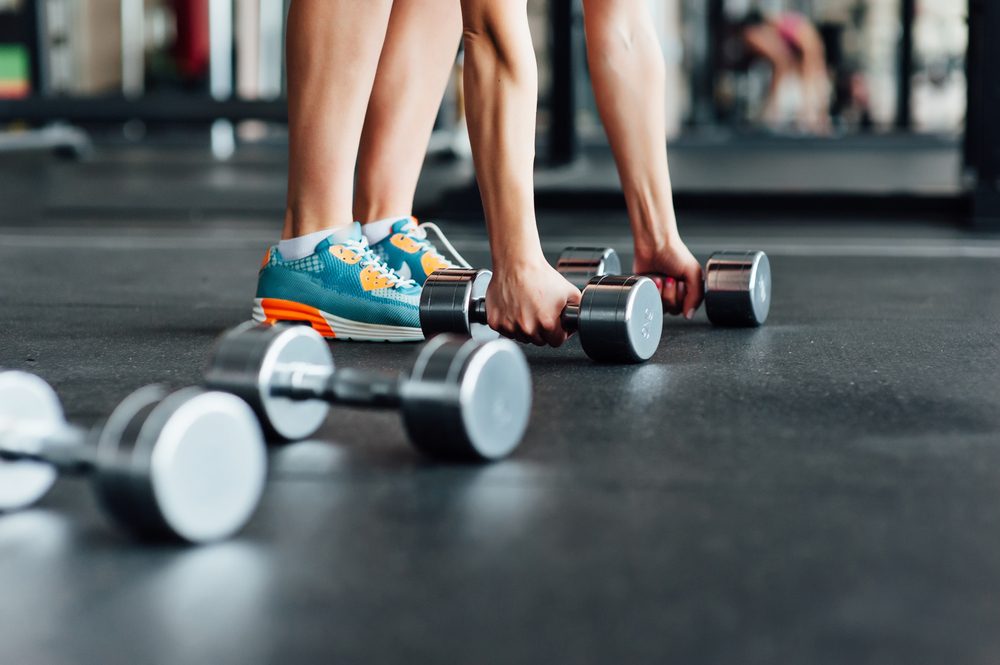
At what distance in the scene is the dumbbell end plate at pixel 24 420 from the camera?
2.51 feet

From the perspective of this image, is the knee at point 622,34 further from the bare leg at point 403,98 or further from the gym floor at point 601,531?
the gym floor at point 601,531

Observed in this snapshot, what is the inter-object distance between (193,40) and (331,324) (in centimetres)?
640

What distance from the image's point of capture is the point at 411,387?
2.71 ft

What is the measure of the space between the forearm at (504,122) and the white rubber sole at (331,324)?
9.4 inches

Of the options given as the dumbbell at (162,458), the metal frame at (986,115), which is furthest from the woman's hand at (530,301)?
the metal frame at (986,115)

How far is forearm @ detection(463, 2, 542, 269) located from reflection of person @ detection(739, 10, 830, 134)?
24.4ft

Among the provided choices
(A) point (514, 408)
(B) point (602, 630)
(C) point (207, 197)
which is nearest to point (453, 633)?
(B) point (602, 630)

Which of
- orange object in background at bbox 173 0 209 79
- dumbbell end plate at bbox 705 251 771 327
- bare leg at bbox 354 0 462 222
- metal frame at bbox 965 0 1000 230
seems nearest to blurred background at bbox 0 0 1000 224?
orange object in background at bbox 173 0 209 79

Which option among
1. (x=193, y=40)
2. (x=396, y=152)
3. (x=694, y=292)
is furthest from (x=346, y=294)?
(x=193, y=40)

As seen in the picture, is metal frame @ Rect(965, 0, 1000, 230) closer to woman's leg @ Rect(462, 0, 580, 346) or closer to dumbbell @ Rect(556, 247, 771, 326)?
dumbbell @ Rect(556, 247, 771, 326)

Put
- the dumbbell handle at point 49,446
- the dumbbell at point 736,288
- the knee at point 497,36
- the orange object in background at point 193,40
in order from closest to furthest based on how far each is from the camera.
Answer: the dumbbell handle at point 49,446
the knee at point 497,36
the dumbbell at point 736,288
the orange object in background at point 193,40

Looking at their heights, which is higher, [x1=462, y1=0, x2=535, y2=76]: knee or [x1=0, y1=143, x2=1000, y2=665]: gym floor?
[x1=462, y1=0, x2=535, y2=76]: knee

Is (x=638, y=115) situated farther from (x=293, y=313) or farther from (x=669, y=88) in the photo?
(x=669, y=88)

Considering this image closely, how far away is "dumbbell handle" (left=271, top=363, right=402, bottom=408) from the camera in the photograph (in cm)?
85
